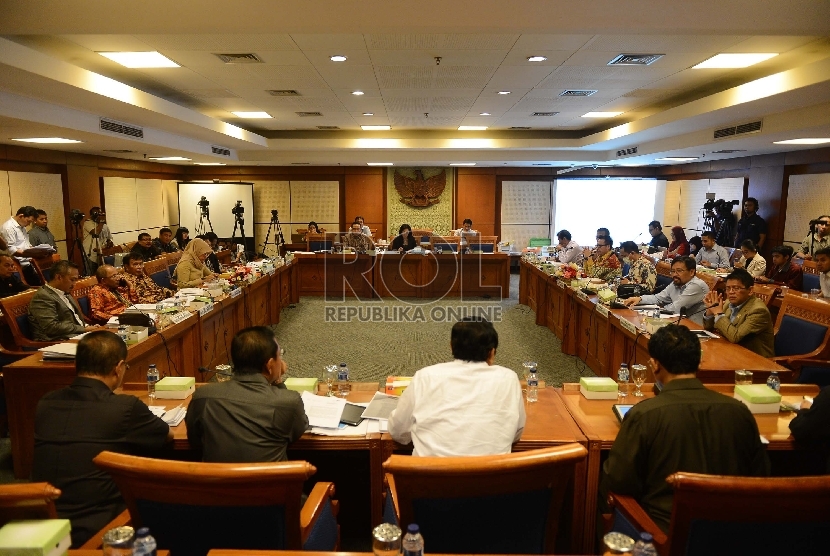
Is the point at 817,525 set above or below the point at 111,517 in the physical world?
above

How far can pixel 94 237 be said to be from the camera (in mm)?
9078

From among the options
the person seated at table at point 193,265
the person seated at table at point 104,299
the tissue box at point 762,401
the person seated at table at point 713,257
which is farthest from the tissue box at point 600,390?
the person seated at table at point 713,257

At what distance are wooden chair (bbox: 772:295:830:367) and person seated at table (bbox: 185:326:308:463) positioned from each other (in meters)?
3.43

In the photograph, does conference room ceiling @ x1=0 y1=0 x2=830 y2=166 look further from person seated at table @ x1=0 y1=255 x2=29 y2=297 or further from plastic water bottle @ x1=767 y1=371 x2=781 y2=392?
plastic water bottle @ x1=767 y1=371 x2=781 y2=392

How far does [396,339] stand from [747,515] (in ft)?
17.6

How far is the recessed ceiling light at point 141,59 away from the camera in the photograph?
4.73m

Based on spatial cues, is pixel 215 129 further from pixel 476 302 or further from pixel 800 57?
pixel 800 57

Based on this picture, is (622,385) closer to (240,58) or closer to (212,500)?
(212,500)

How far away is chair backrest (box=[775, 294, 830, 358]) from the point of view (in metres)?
3.98

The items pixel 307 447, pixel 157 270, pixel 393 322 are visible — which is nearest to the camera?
pixel 307 447

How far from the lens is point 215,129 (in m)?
7.72

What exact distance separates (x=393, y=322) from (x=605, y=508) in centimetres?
551

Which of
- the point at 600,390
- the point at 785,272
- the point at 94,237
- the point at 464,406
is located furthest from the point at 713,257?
the point at 94,237

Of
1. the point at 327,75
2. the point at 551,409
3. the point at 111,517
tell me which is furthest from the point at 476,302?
the point at 111,517
